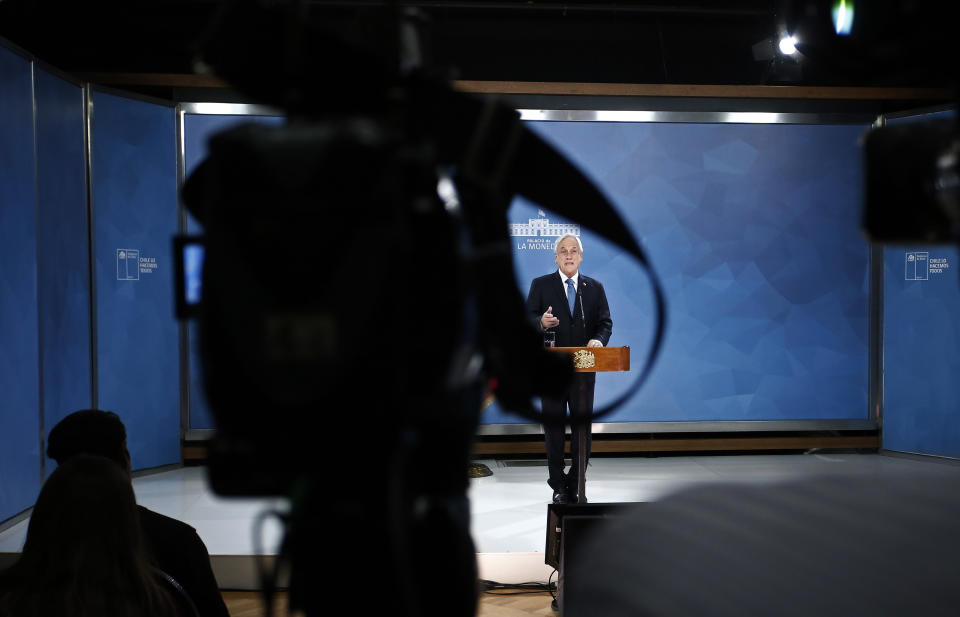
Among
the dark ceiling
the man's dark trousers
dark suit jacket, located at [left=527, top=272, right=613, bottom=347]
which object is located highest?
the dark ceiling

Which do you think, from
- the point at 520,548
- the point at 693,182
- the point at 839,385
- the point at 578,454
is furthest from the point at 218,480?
the point at 839,385

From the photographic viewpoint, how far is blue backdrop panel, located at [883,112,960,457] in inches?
232

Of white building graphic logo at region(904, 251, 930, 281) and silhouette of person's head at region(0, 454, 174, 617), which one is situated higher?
white building graphic logo at region(904, 251, 930, 281)

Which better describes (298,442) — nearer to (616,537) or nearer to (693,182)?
(616,537)

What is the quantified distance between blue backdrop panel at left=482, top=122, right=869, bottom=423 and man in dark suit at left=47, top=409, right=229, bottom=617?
445 cm

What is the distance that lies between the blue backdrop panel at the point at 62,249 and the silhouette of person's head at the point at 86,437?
10.4 ft

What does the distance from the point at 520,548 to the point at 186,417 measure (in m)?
3.25

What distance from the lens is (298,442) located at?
0.38 metres

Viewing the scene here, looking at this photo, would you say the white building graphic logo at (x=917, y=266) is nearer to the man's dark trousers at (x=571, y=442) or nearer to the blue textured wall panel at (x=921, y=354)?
the blue textured wall panel at (x=921, y=354)

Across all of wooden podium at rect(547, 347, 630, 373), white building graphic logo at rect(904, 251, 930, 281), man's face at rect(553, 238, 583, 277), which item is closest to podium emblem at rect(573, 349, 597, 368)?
wooden podium at rect(547, 347, 630, 373)

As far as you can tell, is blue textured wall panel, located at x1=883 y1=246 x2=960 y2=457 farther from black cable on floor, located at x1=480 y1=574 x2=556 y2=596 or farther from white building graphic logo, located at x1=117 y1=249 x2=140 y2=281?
white building graphic logo, located at x1=117 y1=249 x2=140 y2=281

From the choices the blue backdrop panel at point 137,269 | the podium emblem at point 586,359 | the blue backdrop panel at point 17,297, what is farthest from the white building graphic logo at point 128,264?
the podium emblem at point 586,359

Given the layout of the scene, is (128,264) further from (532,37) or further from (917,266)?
(917,266)

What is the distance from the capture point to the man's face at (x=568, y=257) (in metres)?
4.82
